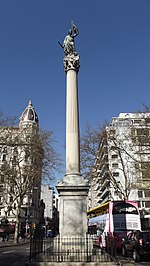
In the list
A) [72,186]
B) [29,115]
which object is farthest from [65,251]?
[29,115]

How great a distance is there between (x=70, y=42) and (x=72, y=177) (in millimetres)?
10489

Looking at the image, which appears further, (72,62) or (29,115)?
(29,115)

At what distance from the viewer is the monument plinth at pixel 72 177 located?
45.0 feet

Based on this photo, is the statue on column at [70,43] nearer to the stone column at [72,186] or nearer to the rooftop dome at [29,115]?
the stone column at [72,186]

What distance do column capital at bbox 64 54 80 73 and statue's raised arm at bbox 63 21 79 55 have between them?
643 mm

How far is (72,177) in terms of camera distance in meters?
14.7

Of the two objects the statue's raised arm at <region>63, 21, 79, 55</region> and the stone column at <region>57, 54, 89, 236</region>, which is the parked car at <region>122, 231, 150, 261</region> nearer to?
the stone column at <region>57, 54, 89, 236</region>

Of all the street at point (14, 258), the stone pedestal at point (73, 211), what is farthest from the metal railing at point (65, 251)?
the street at point (14, 258)

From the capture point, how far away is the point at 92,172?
31.0 m

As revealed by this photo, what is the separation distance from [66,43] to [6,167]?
1839 cm

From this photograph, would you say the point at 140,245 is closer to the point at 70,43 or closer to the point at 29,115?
the point at 70,43

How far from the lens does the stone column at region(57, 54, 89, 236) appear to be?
13.7 m

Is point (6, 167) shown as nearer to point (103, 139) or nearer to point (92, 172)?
point (92, 172)

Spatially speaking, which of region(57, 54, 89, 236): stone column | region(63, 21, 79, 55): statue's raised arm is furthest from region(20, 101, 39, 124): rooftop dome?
region(57, 54, 89, 236): stone column
